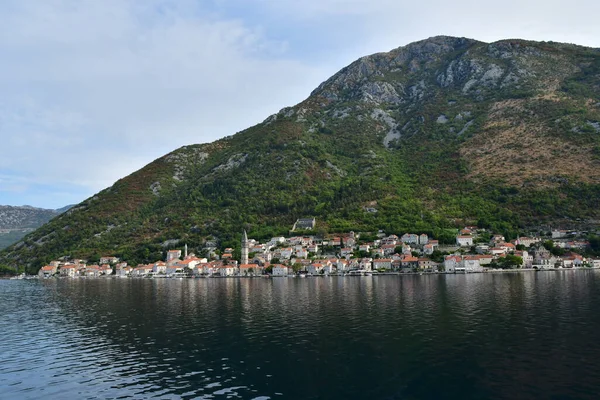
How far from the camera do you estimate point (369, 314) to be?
45.5 m

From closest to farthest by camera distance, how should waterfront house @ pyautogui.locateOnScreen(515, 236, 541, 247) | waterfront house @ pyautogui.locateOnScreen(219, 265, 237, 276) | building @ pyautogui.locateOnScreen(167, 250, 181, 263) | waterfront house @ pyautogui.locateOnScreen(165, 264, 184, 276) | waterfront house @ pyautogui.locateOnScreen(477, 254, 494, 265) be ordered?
waterfront house @ pyautogui.locateOnScreen(477, 254, 494, 265) → waterfront house @ pyautogui.locateOnScreen(515, 236, 541, 247) → waterfront house @ pyautogui.locateOnScreen(219, 265, 237, 276) → waterfront house @ pyautogui.locateOnScreen(165, 264, 184, 276) → building @ pyautogui.locateOnScreen(167, 250, 181, 263)

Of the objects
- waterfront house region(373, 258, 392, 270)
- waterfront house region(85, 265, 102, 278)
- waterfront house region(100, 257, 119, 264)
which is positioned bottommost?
waterfront house region(85, 265, 102, 278)

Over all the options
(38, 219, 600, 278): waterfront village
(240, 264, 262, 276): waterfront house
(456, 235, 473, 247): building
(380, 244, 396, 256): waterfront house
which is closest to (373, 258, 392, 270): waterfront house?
(38, 219, 600, 278): waterfront village

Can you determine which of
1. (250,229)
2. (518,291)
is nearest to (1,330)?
(518,291)

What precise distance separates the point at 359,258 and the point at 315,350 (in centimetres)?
9651

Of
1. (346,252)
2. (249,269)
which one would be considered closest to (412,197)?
(346,252)

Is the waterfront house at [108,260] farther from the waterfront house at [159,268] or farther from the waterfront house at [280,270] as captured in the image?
the waterfront house at [280,270]

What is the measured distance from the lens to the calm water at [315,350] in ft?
75.9

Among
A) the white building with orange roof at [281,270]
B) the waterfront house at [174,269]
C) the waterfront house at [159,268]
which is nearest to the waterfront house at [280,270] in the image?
the white building with orange roof at [281,270]

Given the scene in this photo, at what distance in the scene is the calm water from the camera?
75.9ft

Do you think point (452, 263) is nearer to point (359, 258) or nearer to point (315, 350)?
point (359, 258)

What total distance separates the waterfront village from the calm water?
63.4m

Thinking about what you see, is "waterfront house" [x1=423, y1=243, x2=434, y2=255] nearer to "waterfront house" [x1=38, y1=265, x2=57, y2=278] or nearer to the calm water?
the calm water

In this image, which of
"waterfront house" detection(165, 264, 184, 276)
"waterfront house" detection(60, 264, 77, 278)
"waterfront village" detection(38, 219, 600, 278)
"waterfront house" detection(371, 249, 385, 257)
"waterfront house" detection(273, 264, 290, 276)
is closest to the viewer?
"waterfront village" detection(38, 219, 600, 278)
